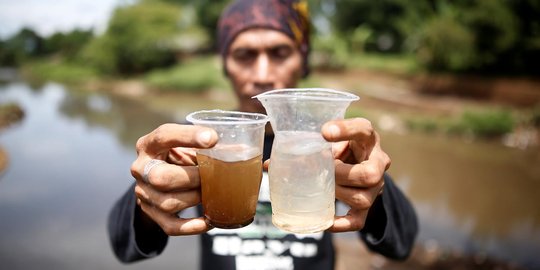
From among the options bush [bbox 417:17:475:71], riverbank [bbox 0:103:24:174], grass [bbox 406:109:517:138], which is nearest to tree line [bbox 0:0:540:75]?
bush [bbox 417:17:475:71]

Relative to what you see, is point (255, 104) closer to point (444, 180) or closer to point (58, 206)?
point (58, 206)

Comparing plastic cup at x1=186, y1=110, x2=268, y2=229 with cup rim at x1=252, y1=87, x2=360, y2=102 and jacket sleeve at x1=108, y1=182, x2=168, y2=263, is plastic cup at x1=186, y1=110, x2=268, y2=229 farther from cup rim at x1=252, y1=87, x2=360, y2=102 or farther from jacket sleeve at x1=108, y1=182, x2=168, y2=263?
jacket sleeve at x1=108, y1=182, x2=168, y2=263

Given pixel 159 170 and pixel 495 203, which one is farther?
pixel 495 203

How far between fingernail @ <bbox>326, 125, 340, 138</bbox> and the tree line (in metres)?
18.0

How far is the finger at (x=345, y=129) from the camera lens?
126 cm

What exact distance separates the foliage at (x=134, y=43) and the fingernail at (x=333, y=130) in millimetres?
33772

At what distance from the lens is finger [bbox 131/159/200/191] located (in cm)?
128

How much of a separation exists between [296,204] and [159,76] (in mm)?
29368

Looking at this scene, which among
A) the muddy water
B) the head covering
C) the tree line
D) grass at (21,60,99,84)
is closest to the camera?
the head covering

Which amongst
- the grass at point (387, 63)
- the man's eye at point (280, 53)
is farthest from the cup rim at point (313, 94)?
the grass at point (387, 63)

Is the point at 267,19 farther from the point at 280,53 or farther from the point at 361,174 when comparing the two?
the point at 361,174

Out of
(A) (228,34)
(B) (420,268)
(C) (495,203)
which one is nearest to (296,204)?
(A) (228,34)

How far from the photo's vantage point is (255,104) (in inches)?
95.7

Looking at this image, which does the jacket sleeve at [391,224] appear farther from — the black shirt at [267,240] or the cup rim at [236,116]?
the cup rim at [236,116]
